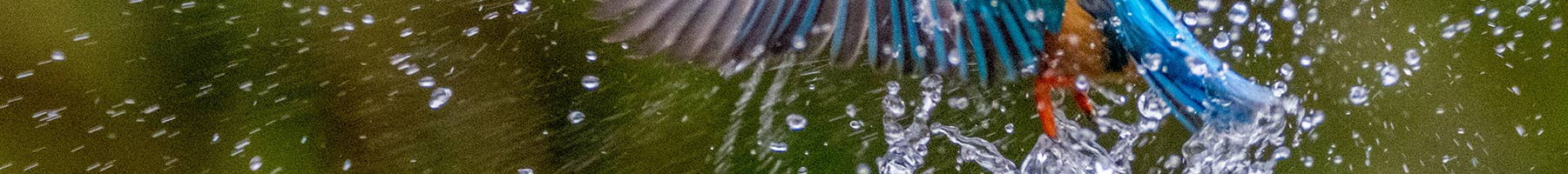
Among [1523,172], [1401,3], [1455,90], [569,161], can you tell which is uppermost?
[569,161]

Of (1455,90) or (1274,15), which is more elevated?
(1274,15)

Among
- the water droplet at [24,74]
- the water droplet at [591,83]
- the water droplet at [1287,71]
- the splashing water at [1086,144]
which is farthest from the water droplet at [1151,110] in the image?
the water droplet at [24,74]

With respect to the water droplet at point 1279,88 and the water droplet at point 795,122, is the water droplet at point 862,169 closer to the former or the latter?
the water droplet at point 795,122

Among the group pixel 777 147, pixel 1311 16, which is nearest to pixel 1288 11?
pixel 1311 16

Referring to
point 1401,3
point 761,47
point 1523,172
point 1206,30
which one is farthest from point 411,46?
point 1523,172

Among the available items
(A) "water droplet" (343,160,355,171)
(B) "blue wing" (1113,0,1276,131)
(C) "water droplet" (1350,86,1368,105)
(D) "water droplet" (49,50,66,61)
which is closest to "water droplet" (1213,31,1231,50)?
(B) "blue wing" (1113,0,1276,131)

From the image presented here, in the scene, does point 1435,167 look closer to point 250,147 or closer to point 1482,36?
point 1482,36

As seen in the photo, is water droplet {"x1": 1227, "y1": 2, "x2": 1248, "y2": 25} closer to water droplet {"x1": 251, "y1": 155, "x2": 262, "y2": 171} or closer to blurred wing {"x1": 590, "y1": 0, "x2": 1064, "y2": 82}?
blurred wing {"x1": 590, "y1": 0, "x2": 1064, "y2": 82}

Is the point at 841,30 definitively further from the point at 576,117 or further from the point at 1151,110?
the point at 1151,110
